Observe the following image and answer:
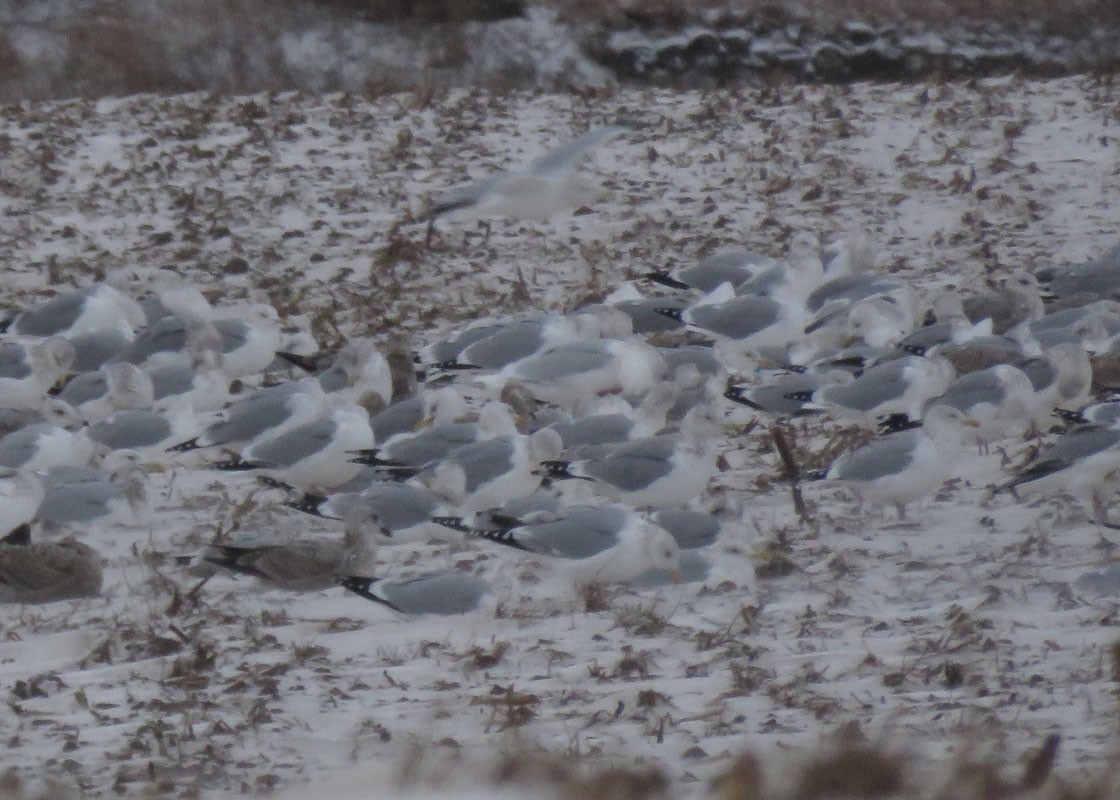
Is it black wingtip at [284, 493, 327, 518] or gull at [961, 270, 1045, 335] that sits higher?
black wingtip at [284, 493, 327, 518]

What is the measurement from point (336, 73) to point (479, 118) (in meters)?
4.26

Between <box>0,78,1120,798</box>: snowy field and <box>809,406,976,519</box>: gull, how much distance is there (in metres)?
0.15

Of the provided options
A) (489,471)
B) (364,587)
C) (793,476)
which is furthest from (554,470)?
(364,587)

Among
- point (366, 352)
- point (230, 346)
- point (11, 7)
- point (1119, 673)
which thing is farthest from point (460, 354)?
point (11, 7)

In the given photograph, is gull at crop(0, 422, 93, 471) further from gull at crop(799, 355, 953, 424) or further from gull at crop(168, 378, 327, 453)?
gull at crop(799, 355, 953, 424)

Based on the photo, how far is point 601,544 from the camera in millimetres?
6707

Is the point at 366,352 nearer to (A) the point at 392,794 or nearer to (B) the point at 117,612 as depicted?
(B) the point at 117,612

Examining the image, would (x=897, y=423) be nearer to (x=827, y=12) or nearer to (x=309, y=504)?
(x=309, y=504)

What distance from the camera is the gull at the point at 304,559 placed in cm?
665

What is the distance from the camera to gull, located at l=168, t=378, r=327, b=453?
8.75 metres

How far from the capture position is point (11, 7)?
19844 millimetres

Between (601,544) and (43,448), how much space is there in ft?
9.65

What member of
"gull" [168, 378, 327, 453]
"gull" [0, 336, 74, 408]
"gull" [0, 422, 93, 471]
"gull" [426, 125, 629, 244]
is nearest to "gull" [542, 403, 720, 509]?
"gull" [168, 378, 327, 453]

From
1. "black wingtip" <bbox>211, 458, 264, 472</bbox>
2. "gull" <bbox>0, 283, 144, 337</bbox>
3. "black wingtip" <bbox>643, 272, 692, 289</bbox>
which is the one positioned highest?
"black wingtip" <bbox>211, 458, 264, 472</bbox>
